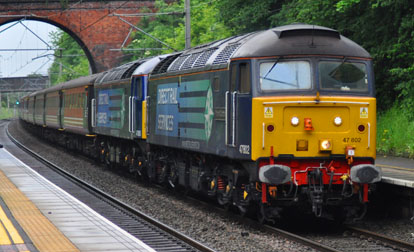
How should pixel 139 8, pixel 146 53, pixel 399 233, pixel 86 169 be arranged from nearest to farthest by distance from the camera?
pixel 399 233 < pixel 86 169 < pixel 146 53 < pixel 139 8

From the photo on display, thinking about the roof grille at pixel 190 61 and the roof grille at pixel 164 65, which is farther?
the roof grille at pixel 164 65

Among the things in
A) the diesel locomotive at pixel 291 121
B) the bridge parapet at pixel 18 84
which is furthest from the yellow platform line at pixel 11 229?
the bridge parapet at pixel 18 84

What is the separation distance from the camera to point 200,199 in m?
17.9

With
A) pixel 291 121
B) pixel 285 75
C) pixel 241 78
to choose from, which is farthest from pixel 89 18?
pixel 291 121

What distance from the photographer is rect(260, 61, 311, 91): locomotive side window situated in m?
12.5

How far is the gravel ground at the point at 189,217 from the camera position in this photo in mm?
11680

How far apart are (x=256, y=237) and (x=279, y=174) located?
1148mm

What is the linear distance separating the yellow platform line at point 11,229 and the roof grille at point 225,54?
4685mm

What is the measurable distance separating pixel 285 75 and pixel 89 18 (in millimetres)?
44335

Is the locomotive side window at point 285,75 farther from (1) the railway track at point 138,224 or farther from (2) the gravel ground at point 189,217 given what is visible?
(1) the railway track at point 138,224

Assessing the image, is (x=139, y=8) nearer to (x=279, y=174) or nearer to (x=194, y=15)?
(x=194, y=15)

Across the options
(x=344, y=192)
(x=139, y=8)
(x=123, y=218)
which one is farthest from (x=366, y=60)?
(x=139, y=8)

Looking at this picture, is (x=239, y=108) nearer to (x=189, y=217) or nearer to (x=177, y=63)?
(x=189, y=217)

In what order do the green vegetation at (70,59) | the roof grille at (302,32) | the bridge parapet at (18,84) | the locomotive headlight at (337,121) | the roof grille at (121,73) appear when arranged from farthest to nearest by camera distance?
the bridge parapet at (18,84) < the green vegetation at (70,59) < the roof grille at (121,73) < the roof grille at (302,32) < the locomotive headlight at (337,121)
